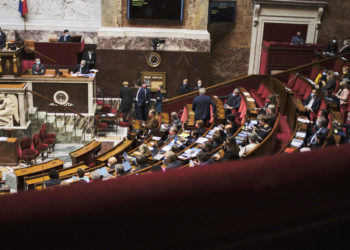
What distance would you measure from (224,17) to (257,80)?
139 inches

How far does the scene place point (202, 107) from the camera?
938cm

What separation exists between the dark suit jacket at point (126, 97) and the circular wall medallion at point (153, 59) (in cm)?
246

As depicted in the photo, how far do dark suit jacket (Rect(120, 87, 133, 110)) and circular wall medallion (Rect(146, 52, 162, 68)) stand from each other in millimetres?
2457

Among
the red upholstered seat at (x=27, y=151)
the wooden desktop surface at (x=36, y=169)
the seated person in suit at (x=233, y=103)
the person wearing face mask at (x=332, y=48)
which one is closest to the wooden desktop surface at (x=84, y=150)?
the wooden desktop surface at (x=36, y=169)

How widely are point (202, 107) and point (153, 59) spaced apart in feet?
17.7

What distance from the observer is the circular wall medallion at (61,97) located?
37.6 feet

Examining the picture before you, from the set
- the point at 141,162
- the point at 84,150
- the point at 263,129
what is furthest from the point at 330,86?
the point at 84,150

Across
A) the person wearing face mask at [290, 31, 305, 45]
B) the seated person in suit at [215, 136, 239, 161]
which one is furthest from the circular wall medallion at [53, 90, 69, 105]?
the person wearing face mask at [290, 31, 305, 45]

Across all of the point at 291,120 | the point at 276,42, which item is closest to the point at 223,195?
the point at 291,120

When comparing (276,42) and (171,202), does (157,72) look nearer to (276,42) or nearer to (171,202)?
(276,42)

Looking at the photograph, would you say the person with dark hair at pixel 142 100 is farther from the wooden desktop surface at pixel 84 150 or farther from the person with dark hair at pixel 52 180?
the person with dark hair at pixel 52 180

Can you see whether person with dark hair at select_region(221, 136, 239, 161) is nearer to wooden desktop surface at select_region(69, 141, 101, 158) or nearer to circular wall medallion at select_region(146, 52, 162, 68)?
wooden desktop surface at select_region(69, 141, 101, 158)

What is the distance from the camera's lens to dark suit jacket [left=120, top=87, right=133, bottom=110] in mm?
12086

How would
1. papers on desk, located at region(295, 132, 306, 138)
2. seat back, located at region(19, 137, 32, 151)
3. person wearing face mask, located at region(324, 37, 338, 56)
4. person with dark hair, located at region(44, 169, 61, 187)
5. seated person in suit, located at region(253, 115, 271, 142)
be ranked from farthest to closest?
person wearing face mask, located at region(324, 37, 338, 56), seat back, located at region(19, 137, 32, 151), papers on desk, located at region(295, 132, 306, 138), seated person in suit, located at region(253, 115, 271, 142), person with dark hair, located at region(44, 169, 61, 187)
